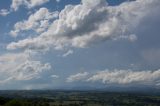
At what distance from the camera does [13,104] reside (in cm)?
17550

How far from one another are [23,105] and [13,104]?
7961 mm

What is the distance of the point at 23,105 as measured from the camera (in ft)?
597
